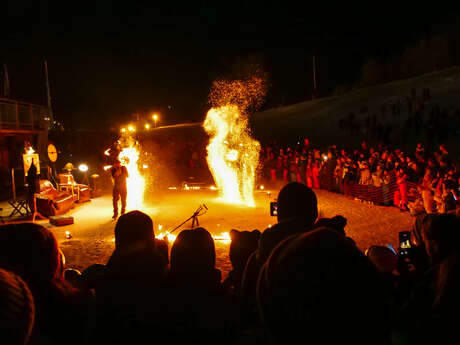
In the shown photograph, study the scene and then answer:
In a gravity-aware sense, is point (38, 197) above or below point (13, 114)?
below

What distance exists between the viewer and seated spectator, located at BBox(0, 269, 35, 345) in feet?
3.90

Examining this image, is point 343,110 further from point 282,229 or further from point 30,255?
point 30,255

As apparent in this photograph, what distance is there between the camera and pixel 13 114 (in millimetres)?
25203

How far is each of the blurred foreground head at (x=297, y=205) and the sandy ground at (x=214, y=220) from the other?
4.24m

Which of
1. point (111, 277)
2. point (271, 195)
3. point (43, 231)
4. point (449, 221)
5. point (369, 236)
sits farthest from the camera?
point (271, 195)

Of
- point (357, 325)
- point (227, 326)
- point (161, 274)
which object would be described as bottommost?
point (227, 326)

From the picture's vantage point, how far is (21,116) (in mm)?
26422

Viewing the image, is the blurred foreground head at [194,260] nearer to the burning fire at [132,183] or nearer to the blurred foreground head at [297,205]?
the blurred foreground head at [297,205]

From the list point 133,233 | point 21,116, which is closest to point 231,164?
point 21,116

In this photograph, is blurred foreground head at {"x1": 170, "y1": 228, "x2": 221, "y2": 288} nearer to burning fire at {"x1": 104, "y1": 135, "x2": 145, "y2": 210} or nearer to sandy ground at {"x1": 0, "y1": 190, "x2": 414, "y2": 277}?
sandy ground at {"x1": 0, "y1": 190, "x2": 414, "y2": 277}

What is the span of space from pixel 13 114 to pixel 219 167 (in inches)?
534

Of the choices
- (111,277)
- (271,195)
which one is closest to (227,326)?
(111,277)

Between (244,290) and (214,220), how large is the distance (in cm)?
Result: 961

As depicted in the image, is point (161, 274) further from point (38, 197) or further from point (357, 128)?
point (357, 128)
